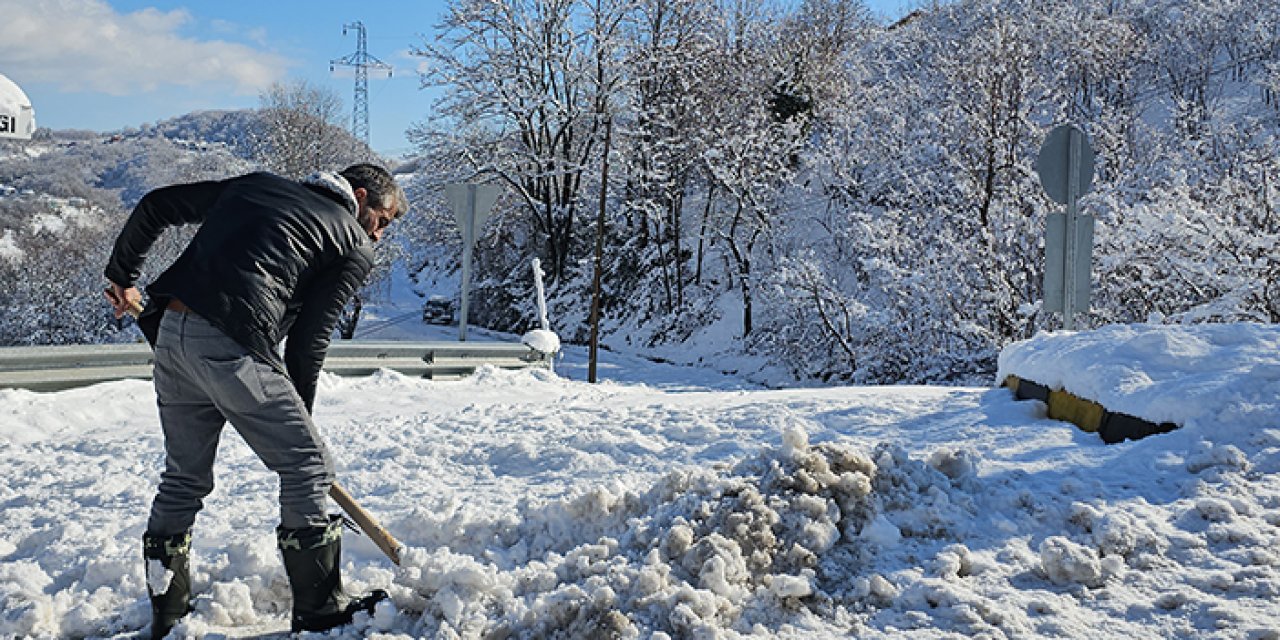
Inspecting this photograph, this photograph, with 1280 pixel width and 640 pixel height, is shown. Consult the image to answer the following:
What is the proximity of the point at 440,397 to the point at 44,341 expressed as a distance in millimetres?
33203

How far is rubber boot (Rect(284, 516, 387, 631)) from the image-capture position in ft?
9.11

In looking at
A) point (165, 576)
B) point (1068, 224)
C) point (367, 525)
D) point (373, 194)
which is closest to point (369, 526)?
point (367, 525)

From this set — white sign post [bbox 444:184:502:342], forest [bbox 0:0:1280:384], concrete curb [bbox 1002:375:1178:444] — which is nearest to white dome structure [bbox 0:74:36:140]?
forest [bbox 0:0:1280:384]

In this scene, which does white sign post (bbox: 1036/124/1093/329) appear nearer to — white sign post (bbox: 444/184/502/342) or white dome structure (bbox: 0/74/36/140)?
white sign post (bbox: 444/184/502/342)

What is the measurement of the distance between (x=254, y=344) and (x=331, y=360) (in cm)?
566

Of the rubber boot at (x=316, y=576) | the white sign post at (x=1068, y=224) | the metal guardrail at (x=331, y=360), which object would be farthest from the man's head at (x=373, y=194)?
the white sign post at (x=1068, y=224)

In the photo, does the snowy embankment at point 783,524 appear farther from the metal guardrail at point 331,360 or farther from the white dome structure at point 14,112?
the white dome structure at point 14,112

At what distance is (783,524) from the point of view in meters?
3.20

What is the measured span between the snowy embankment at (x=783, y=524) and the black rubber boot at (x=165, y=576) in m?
0.08

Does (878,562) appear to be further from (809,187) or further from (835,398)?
(809,187)

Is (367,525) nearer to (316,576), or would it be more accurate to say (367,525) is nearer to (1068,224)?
(316,576)

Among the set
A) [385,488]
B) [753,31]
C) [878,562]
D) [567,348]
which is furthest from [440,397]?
[753,31]

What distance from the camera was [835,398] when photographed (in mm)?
5938

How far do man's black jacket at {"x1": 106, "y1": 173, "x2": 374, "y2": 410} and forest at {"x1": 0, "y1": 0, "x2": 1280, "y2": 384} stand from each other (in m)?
12.0
